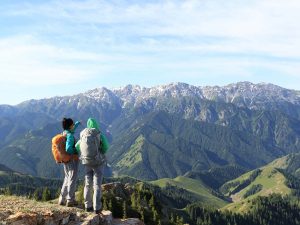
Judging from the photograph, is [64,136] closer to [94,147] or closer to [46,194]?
[94,147]

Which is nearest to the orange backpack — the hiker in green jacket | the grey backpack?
the hiker in green jacket

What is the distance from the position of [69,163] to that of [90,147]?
3361mm

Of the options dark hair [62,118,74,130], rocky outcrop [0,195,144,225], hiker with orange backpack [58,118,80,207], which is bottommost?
rocky outcrop [0,195,144,225]

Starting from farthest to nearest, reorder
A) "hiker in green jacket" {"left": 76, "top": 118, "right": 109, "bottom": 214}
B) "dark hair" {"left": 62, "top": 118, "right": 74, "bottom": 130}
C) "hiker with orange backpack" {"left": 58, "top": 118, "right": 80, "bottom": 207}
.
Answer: "dark hair" {"left": 62, "top": 118, "right": 74, "bottom": 130} → "hiker with orange backpack" {"left": 58, "top": 118, "right": 80, "bottom": 207} → "hiker in green jacket" {"left": 76, "top": 118, "right": 109, "bottom": 214}

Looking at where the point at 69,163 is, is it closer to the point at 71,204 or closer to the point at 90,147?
the point at 71,204

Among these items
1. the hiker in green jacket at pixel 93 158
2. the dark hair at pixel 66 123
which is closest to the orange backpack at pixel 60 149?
the dark hair at pixel 66 123

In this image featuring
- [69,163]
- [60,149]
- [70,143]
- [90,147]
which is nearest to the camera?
[90,147]

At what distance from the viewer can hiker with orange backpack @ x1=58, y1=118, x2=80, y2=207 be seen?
32406 mm

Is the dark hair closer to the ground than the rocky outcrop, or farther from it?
farther from it

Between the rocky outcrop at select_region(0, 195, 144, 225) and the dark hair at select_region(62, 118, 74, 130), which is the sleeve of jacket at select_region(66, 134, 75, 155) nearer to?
the dark hair at select_region(62, 118, 74, 130)

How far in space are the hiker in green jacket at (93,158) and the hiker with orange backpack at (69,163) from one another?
0.97 meters

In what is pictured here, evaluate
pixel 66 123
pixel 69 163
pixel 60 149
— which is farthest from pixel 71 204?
pixel 66 123

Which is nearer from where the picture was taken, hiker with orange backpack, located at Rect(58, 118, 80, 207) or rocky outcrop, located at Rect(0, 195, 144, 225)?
rocky outcrop, located at Rect(0, 195, 144, 225)

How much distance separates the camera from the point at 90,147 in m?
30.5
